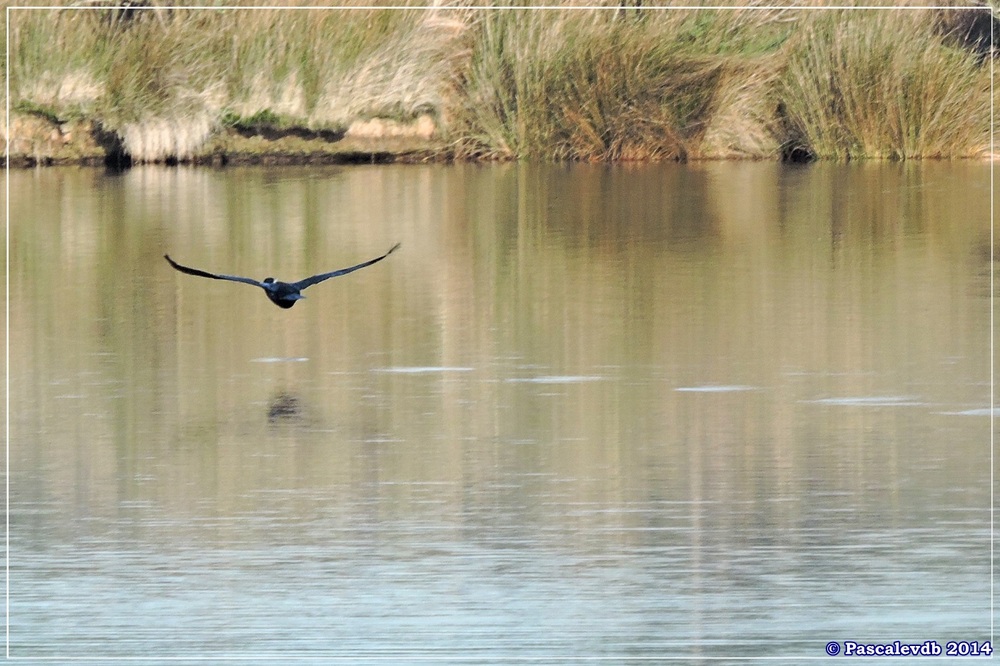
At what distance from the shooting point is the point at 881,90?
19.0m

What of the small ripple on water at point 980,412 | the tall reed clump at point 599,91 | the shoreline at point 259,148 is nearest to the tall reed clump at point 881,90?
the shoreline at point 259,148

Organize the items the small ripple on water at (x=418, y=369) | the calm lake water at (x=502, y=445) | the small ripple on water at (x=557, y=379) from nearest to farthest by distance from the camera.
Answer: the calm lake water at (x=502, y=445)
the small ripple on water at (x=557, y=379)
the small ripple on water at (x=418, y=369)

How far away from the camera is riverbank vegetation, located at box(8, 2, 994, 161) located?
19.2m

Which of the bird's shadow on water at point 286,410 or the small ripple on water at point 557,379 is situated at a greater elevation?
the small ripple on water at point 557,379

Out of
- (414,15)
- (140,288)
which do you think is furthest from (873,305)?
(414,15)

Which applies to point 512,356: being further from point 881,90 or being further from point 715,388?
point 881,90

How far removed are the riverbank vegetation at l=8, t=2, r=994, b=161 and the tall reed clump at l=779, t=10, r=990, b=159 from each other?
0.02 m

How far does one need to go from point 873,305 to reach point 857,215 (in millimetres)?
4211

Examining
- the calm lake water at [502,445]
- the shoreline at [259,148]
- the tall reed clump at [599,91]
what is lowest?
the calm lake water at [502,445]

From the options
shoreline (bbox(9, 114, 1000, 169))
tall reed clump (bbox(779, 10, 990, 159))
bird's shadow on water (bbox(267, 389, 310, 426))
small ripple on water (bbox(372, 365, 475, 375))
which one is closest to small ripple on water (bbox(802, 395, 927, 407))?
small ripple on water (bbox(372, 365, 475, 375))

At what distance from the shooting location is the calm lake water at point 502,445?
18.8ft

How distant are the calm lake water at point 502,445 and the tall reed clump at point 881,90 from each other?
5297 millimetres

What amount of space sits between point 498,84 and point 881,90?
3321mm

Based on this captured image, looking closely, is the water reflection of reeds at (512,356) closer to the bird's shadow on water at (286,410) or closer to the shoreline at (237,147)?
the bird's shadow on water at (286,410)
